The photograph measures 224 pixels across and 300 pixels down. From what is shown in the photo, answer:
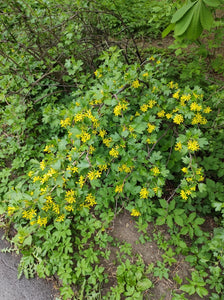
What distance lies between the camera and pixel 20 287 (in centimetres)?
218

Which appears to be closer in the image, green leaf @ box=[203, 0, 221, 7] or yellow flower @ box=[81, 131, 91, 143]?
green leaf @ box=[203, 0, 221, 7]


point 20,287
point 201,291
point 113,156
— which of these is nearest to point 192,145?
point 113,156

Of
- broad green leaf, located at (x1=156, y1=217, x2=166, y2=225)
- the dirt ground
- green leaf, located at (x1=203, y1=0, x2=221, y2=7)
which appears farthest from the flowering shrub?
green leaf, located at (x1=203, y1=0, x2=221, y2=7)

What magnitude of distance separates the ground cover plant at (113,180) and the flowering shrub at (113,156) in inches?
0.4

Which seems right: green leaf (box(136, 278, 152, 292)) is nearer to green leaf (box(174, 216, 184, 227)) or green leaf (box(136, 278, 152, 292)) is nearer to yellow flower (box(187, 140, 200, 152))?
green leaf (box(174, 216, 184, 227))

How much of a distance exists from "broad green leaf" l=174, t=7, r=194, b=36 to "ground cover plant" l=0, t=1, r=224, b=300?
2.08ft

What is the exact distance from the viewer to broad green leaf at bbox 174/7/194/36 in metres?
1.24

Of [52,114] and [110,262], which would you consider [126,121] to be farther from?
[110,262]

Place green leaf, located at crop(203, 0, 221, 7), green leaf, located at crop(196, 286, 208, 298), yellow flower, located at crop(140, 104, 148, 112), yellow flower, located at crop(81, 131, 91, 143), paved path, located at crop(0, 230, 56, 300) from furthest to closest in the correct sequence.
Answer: paved path, located at crop(0, 230, 56, 300) < yellow flower, located at crop(140, 104, 148, 112) < green leaf, located at crop(196, 286, 208, 298) < yellow flower, located at crop(81, 131, 91, 143) < green leaf, located at crop(203, 0, 221, 7)

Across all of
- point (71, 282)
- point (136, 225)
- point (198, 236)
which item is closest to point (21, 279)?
point (71, 282)

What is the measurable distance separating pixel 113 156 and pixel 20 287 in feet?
5.55

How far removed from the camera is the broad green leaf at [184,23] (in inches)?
48.9

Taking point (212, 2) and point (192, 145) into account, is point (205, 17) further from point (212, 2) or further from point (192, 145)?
point (192, 145)

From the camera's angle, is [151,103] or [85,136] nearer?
[85,136]
